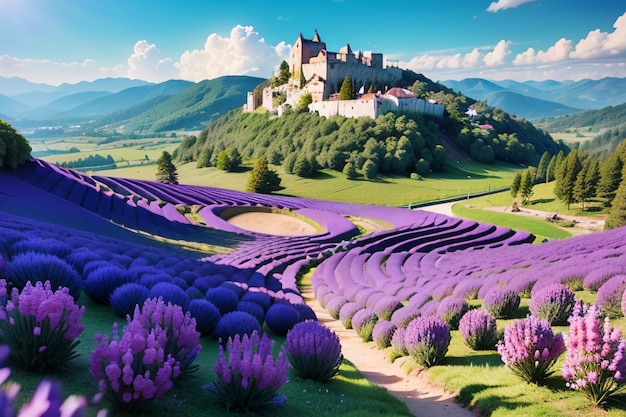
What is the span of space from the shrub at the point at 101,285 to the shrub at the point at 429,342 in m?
6.63

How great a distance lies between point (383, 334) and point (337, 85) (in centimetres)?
10301

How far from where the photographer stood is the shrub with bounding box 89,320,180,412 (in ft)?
13.3

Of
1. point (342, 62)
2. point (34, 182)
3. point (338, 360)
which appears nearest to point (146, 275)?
point (338, 360)

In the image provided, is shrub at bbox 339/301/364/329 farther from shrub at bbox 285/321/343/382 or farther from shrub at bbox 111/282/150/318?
shrub at bbox 111/282/150/318

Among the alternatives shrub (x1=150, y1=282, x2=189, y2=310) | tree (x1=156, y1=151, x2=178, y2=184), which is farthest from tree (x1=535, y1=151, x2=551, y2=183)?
shrub (x1=150, y1=282, x2=189, y2=310)

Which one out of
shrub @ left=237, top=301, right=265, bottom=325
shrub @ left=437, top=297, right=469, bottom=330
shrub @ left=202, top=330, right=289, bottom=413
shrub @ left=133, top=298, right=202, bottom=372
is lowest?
shrub @ left=437, top=297, right=469, bottom=330

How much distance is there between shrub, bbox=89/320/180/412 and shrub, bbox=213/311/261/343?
3.67m

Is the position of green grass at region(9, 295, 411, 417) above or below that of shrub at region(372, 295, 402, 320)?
above

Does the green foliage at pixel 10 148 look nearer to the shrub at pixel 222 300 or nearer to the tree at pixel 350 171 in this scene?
the shrub at pixel 222 300

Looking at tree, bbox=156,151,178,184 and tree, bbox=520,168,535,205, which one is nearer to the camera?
tree, bbox=520,168,535,205

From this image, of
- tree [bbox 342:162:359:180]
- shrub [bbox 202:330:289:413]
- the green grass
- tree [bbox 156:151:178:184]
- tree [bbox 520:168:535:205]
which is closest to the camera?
the green grass

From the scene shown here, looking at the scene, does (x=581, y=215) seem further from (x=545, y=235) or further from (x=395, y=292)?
(x=395, y=292)

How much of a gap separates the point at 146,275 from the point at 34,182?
36.4 m

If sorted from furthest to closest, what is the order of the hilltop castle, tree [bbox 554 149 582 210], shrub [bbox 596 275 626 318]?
the hilltop castle < tree [bbox 554 149 582 210] < shrub [bbox 596 275 626 318]
